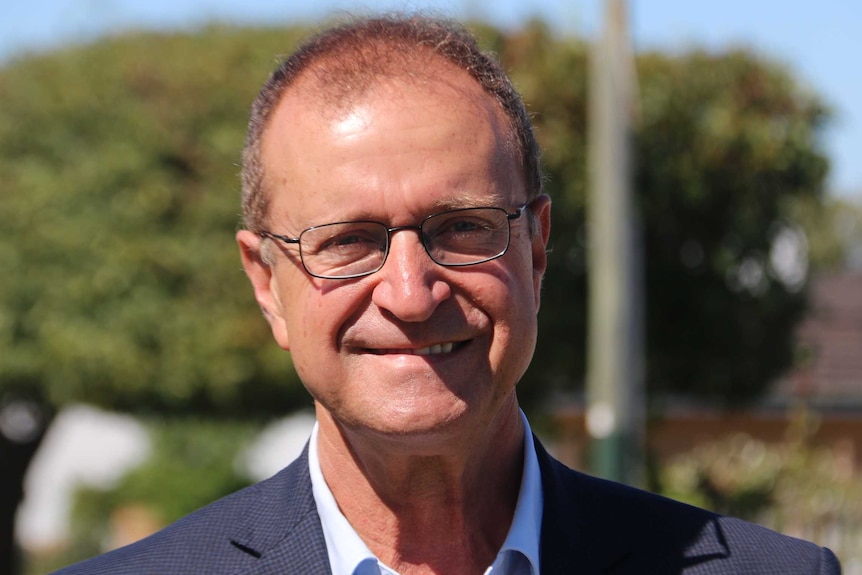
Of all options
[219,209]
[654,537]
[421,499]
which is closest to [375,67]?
[421,499]

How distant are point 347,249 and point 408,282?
134 mm

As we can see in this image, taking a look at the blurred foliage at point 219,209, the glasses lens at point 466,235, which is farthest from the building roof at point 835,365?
the glasses lens at point 466,235

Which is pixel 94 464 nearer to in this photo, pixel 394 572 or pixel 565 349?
pixel 565 349

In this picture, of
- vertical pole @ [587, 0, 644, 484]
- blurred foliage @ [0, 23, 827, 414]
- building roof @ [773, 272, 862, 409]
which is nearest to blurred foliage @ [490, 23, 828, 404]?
→ blurred foliage @ [0, 23, 827, 414]

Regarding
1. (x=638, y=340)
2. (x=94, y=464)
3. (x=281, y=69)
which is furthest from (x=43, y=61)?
(x=94, y=464)

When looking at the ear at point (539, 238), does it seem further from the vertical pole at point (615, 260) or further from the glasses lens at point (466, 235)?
the vertical pole at point (615, 260)

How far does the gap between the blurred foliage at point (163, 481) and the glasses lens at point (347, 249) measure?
14666 mm

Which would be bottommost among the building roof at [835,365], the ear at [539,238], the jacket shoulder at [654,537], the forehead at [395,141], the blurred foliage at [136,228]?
the building roof at [835,365]

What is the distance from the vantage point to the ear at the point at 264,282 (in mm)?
2293

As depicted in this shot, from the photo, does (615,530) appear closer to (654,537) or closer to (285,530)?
(654,537)

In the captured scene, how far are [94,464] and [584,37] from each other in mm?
13466

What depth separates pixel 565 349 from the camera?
404 inches

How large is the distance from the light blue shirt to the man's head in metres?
0.18

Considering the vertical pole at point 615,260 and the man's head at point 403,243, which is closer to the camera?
the man's head at point 403,243
